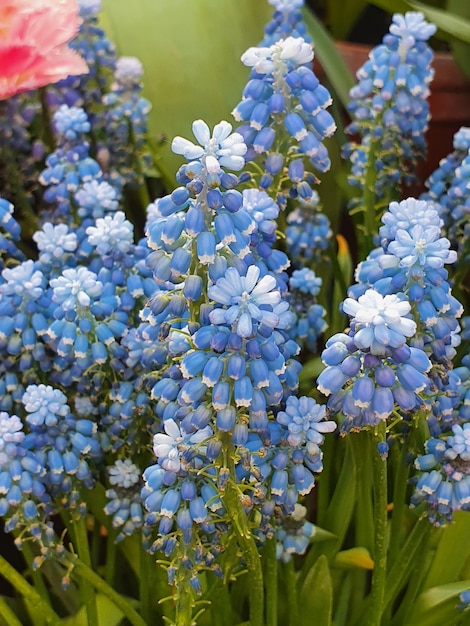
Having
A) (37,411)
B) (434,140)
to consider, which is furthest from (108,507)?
(434,140)

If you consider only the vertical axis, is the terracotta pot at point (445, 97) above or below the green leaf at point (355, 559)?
above

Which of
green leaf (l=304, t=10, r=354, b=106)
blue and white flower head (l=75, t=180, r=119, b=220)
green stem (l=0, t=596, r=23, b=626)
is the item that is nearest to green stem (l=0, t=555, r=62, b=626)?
green stem (l=0, t=596, r=23, b=626)

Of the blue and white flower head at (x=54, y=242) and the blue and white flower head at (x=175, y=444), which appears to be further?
the blue and white flower head at (x=54, y=242)

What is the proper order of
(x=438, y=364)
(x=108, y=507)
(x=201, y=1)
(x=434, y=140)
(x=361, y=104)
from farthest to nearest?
(x=434, y=140) < (x=201, y=1) < (x=361, y=104) < (x=108, y=507) < (x=438, y=364)

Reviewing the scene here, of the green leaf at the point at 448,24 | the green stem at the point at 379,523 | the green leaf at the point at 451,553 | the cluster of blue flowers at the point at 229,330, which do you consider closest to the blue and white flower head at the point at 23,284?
the cluster of blue flowers at the point at 229,330

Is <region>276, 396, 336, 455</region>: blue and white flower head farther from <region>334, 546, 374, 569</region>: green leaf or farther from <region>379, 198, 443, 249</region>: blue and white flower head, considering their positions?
<region>334, 546, 374, 569</region>: green leaf

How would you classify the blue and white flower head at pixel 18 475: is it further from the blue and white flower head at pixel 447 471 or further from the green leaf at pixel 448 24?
the green leaf at pixel 448 24

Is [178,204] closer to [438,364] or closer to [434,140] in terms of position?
[438,364]
